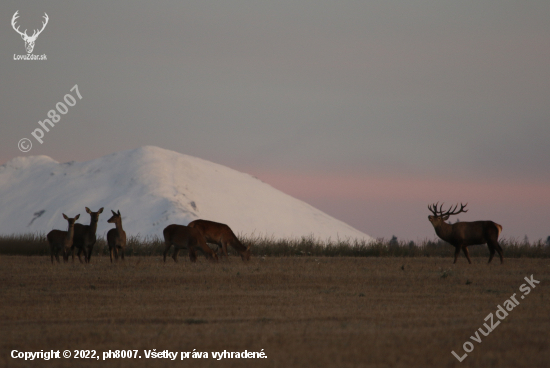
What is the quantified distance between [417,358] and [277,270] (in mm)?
9434

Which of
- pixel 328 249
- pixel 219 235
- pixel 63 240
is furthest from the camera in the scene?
pixel 328 249

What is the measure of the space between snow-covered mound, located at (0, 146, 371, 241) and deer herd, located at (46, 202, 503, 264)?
57.7 metres

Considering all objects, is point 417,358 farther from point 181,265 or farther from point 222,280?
point 181,265

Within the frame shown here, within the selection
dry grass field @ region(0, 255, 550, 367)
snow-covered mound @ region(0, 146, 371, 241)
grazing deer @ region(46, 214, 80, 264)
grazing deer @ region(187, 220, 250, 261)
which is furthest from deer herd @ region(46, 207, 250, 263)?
snow-covered mound @ region(0, 146, 371, 241)

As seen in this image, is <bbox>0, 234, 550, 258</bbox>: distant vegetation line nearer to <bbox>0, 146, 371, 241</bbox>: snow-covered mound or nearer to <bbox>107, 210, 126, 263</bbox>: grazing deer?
<bbox>107, 210, 126, 263</bbox>: grazing deer

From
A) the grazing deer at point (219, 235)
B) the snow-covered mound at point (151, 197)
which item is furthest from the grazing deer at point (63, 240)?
the snow-covered mound at point (151, 197)

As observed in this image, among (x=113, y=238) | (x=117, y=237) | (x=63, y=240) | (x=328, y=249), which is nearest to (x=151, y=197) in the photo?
(x=328, y=249)

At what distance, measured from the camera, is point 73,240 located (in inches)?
787

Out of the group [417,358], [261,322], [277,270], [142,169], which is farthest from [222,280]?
[142,169]

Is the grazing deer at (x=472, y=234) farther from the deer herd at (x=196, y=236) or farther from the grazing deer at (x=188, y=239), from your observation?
the grazing deer at (x=188, y=239)

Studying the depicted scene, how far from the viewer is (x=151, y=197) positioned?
284 feet

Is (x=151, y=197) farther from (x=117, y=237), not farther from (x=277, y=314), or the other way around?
(x=277, y=314)

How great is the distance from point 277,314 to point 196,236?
31.0 ft

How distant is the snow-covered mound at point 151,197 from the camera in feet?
275
